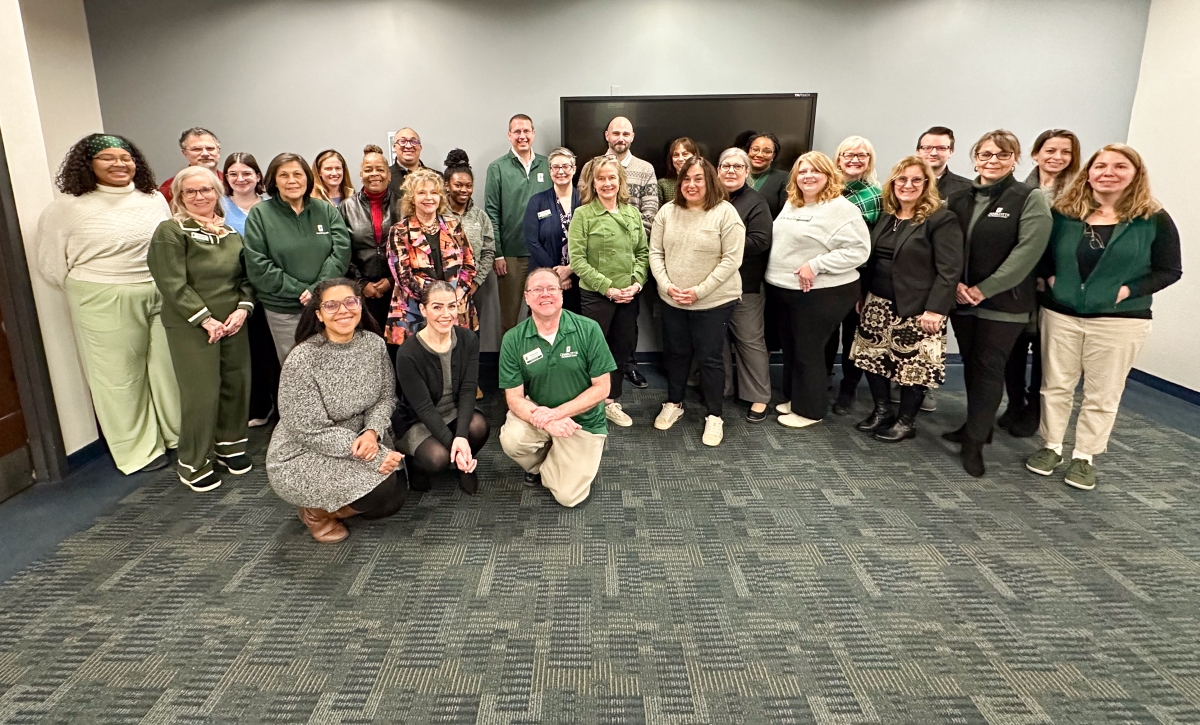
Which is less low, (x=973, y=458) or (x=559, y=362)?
(x=559, y=362)

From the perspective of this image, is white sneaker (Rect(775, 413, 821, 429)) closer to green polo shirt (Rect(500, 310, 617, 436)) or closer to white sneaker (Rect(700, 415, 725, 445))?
white sneaker (Rect(700, 415, 725, 445))

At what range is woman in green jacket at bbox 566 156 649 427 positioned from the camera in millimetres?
3414

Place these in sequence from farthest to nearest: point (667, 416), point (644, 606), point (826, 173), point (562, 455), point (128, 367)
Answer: point (667, 416), point (826, 173), point (128, 367), point (562, 455), point (644, 606)

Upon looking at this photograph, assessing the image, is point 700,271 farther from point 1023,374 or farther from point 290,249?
point 290,249

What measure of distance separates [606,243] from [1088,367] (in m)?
2.35

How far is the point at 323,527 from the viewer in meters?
2.55

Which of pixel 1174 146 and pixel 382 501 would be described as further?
pixel 1174 146

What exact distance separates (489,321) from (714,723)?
3.62 m

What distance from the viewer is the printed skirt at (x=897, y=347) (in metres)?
3.22

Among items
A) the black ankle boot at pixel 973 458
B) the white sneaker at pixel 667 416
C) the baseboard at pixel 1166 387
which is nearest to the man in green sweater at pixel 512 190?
the white sneaker at pixel 667 416

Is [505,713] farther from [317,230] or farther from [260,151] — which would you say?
[260,151]

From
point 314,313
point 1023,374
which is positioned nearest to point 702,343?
point 1023,374

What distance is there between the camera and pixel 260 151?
459 cm

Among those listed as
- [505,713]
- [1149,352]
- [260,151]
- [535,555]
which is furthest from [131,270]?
[1149,352]
